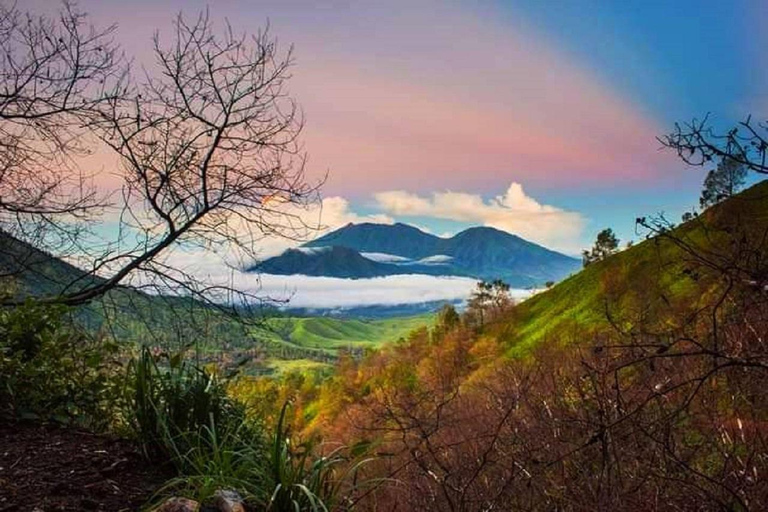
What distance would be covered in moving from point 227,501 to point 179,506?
253 millimetres

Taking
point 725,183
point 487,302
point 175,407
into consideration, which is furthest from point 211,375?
point 487,302

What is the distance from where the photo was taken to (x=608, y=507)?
17.8ft

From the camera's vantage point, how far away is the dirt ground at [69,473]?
367 cm

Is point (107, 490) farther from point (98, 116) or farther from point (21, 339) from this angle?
point (98, 116)

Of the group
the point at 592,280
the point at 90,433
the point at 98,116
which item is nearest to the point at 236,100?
the point at 98,116

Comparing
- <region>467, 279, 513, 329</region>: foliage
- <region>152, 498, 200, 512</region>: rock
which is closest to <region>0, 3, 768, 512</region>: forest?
<region>152, 498, 200, 512</region>: rock

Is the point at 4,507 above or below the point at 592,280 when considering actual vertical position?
below

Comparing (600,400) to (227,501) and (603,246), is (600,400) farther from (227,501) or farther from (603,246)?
A: (603,246)

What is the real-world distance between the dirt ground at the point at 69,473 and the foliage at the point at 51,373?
31cm

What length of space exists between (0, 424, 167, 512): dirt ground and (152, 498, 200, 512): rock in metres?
0.49

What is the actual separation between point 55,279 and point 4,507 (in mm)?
3773

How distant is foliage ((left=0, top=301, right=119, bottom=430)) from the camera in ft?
17.8

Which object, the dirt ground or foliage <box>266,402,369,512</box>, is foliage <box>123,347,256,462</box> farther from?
foliage <box>266,402,369,512</box>

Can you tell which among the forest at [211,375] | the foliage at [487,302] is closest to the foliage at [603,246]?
the foliage at [487,302]
